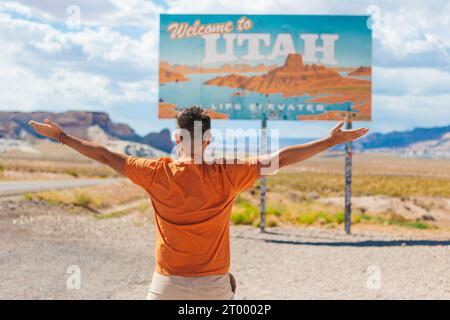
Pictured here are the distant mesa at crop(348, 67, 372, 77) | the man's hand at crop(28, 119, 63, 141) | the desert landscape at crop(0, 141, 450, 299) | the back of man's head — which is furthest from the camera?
the distant mesa at crop(348, 67, 372, 77)

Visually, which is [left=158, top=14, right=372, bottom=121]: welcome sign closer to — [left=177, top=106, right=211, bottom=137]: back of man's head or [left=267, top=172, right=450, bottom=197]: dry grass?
[left=177, top=106, right=211, bottom=137]: back of man's head

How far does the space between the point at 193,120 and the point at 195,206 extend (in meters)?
0.46

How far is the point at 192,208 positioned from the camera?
369cm

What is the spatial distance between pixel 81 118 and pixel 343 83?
378 ft

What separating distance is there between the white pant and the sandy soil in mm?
5730

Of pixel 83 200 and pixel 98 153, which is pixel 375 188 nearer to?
pixel 83 200

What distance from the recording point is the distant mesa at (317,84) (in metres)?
16.0

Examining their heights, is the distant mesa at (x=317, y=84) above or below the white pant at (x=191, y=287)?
above

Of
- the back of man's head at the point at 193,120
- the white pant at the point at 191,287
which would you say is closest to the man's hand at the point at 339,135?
the back of man's head at the point at 193,120

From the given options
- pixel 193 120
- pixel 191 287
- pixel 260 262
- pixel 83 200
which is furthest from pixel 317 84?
pixel 191 287

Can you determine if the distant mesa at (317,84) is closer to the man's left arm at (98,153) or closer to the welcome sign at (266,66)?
the welcome sign at (266,66)

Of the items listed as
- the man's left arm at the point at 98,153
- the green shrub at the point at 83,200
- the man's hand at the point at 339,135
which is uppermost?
the man's hand at the point at 339,135

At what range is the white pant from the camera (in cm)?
371

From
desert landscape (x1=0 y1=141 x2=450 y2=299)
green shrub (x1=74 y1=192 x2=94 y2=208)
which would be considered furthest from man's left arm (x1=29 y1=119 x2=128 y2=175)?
green shrub (x1=74 y1=192 x2=94 y2=208)
